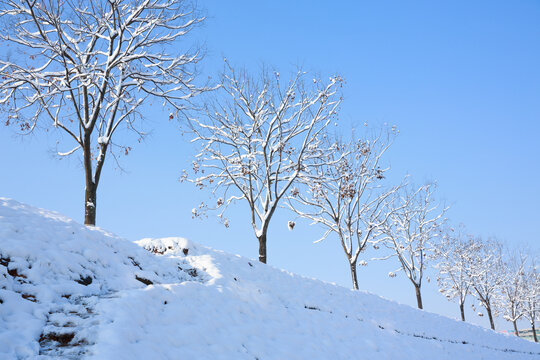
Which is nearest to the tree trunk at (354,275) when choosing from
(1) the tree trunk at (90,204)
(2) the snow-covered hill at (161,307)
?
(2) the snow-covered hill at (161,307)

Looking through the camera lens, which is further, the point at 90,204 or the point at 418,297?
the point at 418,297

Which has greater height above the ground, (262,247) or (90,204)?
(90,204)

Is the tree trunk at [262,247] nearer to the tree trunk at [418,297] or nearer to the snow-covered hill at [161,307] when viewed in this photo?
the snow-covered hill at [161,307]

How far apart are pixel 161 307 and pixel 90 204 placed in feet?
25.2

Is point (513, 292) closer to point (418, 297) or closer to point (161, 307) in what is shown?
point (418, 297)

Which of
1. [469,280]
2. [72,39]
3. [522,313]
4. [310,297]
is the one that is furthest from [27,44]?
[522,313]

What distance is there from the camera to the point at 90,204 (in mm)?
13172

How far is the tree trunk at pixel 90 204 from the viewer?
13.0 m

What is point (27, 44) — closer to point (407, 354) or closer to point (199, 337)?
point (199, 337)

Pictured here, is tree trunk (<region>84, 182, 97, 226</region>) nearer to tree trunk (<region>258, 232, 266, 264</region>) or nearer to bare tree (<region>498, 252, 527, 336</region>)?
tree trunk (<region>258, 232, 266, 264</region>)

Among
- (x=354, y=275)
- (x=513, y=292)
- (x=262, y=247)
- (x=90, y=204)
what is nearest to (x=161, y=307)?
(x=90, y=204)

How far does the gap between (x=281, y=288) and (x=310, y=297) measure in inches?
42.9

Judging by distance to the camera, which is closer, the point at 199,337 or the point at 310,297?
the point at 199,337

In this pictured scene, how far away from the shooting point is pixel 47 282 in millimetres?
6867
